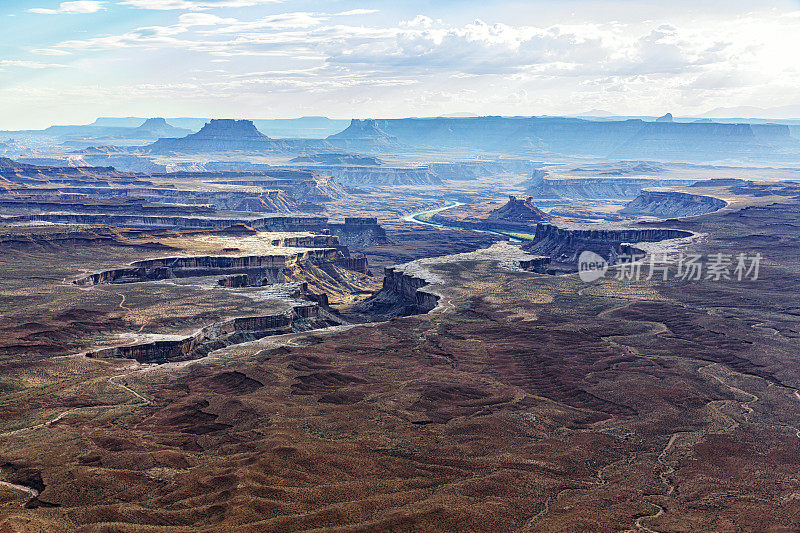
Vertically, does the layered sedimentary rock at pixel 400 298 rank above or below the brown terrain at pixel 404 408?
below

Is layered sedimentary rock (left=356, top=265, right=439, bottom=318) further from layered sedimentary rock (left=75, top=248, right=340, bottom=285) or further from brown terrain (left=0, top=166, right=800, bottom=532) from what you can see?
layered sedimentary rock (left=75, top=248, right=340, bottom=285)

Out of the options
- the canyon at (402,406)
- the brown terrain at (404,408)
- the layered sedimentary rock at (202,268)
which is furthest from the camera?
the layered sedimentary rock at (202,268)

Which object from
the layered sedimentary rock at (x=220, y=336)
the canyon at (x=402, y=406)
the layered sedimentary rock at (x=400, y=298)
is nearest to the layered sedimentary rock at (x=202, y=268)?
the canyon at (x=402, y=406)

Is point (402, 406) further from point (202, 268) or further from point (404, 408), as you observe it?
point (202, 268)

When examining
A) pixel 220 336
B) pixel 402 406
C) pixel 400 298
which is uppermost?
pixel 402 406

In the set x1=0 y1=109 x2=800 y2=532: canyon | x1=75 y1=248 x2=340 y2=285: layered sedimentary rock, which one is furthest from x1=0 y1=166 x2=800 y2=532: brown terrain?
x1=75 y1=248 x2=340 y2=285: layered sedimentary rock

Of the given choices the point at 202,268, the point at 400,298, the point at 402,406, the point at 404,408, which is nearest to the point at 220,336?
the point at 402,406

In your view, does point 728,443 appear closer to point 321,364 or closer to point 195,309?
point 321,364

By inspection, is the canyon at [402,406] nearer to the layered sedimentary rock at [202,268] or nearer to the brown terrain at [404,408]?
the brown terrain at [404,408]
